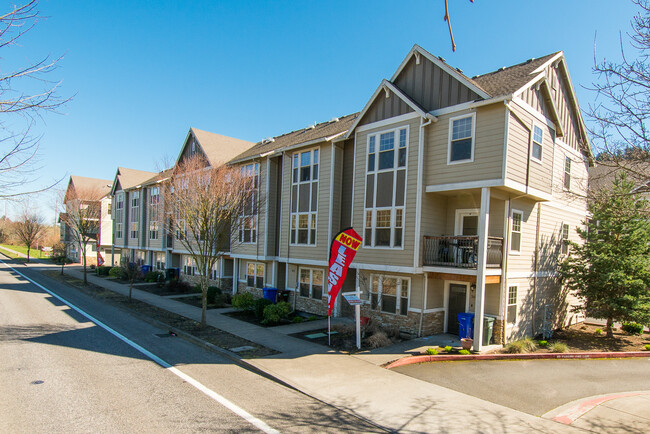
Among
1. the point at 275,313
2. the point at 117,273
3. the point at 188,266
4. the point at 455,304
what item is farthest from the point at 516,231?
the point at 117,273

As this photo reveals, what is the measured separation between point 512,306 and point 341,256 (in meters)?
6.93

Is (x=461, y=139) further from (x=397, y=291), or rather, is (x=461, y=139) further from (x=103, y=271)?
(x=103, y=271)

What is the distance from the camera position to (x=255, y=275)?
23031 mm

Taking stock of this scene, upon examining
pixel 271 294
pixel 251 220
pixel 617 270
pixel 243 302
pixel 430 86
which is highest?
pixel 430 86

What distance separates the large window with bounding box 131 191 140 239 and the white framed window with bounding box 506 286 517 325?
35.5 metres

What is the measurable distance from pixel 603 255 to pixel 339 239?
35.2ft

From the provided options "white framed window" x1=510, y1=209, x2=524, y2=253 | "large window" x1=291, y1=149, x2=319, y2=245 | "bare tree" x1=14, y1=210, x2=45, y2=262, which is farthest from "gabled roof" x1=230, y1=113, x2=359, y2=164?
"bare tree" x1=14, y1=210, x2=45, y2=262

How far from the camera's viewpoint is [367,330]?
14.8 meters

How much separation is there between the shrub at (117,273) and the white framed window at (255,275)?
1733 centimetres

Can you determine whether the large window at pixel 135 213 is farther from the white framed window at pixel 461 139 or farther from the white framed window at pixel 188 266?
the white framed window at pixel 461 139

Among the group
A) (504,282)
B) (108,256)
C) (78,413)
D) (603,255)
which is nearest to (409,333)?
(504,282)

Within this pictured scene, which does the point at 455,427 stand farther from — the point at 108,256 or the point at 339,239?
the point at 108,256

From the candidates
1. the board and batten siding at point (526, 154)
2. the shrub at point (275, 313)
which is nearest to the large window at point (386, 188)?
the board and batten siding at point (526, 154)

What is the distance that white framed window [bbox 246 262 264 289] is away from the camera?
74.4 feet
